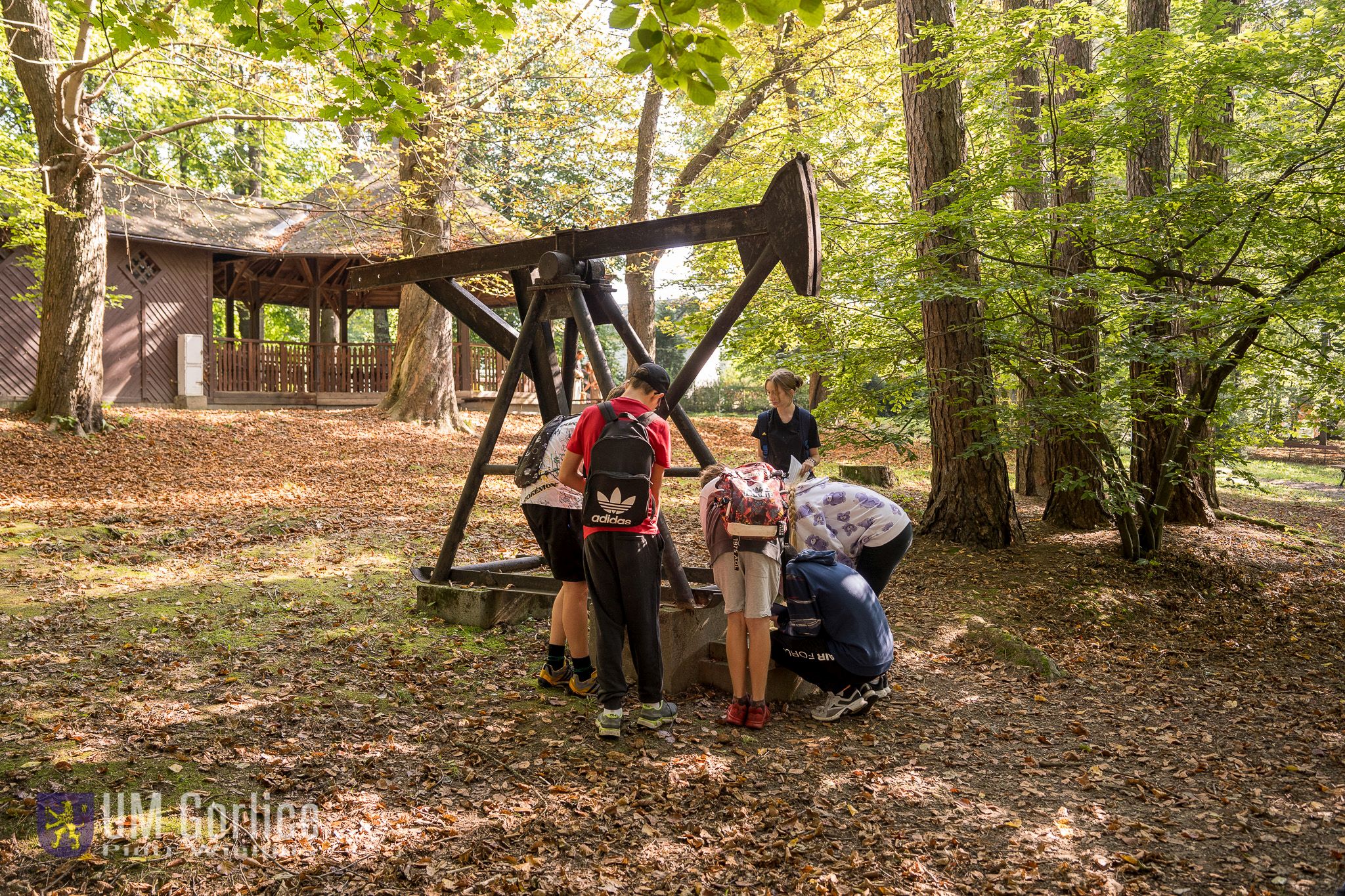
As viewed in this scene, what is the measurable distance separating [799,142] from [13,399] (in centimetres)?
1565

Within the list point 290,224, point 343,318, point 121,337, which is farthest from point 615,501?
point 343,318

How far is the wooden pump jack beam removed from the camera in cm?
468

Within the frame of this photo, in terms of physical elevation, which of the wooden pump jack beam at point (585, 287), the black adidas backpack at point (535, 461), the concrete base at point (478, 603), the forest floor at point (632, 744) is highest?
the wooden pump jack beam at point (585, 287)

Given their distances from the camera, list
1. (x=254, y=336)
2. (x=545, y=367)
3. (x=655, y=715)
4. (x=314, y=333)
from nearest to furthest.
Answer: (x=655, y=715) → (x=545, y=367) → (x=314, y=333) → (x=254, y=336)

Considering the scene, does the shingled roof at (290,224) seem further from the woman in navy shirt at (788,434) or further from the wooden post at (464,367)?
the woman in navy shirt at (788,434)

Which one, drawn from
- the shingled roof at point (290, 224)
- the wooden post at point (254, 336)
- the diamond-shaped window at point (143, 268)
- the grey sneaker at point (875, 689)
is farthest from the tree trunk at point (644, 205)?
the grey sneaker at point (875, 689)

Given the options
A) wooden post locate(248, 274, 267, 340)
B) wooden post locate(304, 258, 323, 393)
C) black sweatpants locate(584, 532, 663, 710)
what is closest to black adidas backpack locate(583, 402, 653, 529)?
black sweatpants locate(584, 532, 663, 710)

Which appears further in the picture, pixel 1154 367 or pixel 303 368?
pixel 303 368

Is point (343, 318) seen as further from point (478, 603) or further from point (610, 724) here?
point (610, 724)

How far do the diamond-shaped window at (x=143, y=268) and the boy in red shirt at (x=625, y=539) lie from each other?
18604 mm

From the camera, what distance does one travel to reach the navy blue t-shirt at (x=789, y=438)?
6480mm

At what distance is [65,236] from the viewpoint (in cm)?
1187

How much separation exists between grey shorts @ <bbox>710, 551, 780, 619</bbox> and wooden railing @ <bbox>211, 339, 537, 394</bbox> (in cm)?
Result: 1532

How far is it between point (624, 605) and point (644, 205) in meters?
15.1
